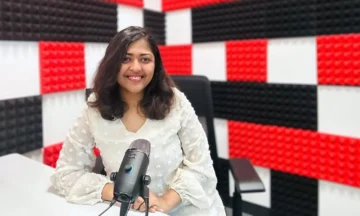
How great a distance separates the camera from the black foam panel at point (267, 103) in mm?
1764

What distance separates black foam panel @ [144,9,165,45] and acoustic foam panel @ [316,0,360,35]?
3.25 feet

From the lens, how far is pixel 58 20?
1.64 meters

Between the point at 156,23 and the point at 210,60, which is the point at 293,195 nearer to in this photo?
the point at 210,60

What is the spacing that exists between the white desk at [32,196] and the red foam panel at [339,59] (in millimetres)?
1158

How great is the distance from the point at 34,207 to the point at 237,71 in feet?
4.55

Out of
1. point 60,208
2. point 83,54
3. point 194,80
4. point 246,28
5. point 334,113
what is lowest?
point 60,208

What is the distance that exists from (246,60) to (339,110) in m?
0.58

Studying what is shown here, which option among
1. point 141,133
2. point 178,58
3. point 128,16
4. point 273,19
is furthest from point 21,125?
point 273,19

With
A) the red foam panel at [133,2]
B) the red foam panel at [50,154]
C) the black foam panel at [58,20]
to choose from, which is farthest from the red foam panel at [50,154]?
the red foam panel at [133,2]

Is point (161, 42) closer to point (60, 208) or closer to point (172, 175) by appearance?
point (172, 175)

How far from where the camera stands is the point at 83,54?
5.92 ft

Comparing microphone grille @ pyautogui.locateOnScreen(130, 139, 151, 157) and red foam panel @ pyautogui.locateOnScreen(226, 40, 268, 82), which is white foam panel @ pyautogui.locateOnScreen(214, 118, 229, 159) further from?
microphone grille @ pyautogui.locateOnScreen(130, 139, 151, 157)

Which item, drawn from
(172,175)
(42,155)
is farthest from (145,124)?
(42,155)

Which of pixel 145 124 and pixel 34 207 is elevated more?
pixel 145 124
